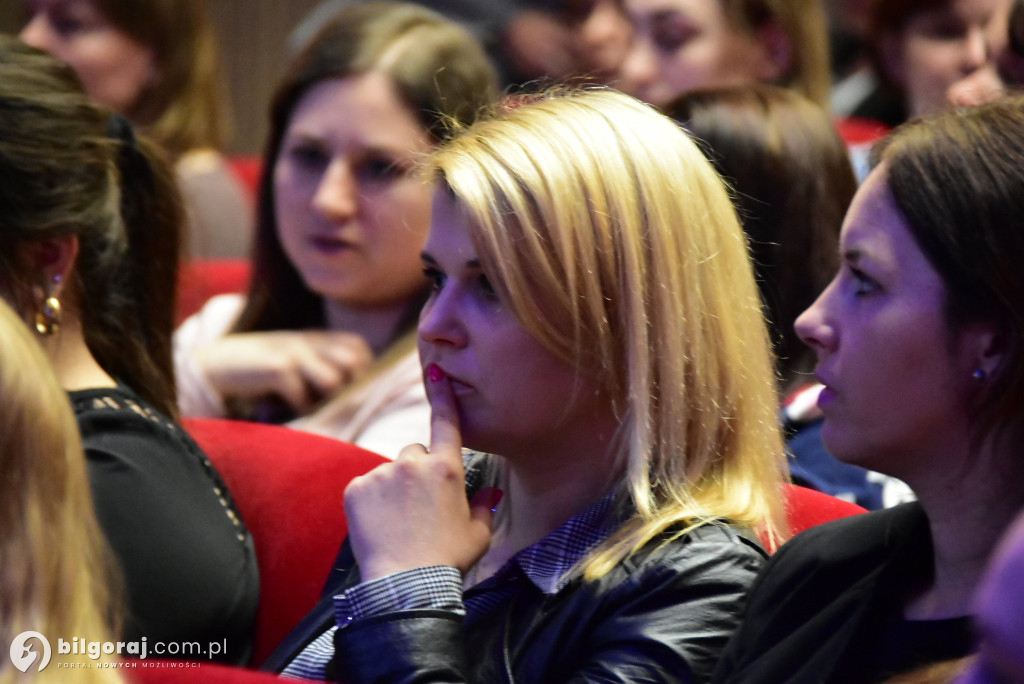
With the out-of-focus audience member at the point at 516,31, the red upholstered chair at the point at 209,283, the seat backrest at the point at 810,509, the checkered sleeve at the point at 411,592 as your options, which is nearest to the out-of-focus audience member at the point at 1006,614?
the checkered sleeve at the point at 411,592

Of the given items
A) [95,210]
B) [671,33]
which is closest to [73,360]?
[95,210]

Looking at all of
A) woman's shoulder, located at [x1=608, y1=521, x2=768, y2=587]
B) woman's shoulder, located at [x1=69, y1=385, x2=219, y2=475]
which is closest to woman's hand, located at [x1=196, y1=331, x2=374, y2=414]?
woman's shoulder, located at [x1=69, y1=385, x2=219, y2=475]

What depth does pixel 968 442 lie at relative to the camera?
3.61 feet

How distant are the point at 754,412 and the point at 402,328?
1.08 metres

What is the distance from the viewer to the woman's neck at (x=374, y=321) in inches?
91.3

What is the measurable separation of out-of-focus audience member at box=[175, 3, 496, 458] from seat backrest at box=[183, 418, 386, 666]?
455mm

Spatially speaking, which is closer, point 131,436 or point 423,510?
point 423,510

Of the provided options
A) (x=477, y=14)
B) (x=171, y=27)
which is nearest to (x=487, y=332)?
(x=171, y=27)

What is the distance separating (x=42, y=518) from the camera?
0.93m

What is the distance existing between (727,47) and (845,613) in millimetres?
1923

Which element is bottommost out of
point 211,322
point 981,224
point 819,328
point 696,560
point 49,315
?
point 211,322

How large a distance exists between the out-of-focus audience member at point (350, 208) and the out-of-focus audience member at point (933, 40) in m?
1.00

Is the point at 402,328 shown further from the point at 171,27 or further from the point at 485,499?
the point at 171,27

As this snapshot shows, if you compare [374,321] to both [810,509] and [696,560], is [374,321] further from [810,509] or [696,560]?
[696,560]
